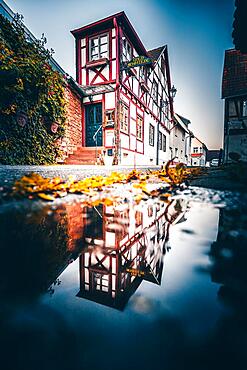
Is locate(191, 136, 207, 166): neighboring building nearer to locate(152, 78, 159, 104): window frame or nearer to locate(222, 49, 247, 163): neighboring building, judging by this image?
locate(152, 78, 159, 104): window frame

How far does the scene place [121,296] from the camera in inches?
17.7

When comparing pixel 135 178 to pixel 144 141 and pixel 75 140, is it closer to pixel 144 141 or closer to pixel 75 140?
pixel 75 140

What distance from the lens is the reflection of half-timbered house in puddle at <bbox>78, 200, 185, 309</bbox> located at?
1.55ft

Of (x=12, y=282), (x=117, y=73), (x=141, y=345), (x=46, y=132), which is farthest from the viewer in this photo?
(x=117, y=73)

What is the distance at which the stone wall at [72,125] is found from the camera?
340 inches

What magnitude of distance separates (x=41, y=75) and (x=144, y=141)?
8.05 m

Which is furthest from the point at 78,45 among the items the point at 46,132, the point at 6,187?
the point at 6,187

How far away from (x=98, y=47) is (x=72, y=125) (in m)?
4.23

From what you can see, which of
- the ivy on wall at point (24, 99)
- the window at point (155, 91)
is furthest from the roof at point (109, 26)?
the ivy on wall at point (24, 99)

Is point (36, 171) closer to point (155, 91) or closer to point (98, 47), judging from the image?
point (98, 47)

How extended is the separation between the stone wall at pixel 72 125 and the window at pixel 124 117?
2211mm

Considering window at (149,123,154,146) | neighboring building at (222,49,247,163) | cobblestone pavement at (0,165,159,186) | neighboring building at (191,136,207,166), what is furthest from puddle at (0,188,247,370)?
neighboring building at (191,136,207,166)

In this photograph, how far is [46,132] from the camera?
283 inches

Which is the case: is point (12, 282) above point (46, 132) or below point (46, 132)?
below
